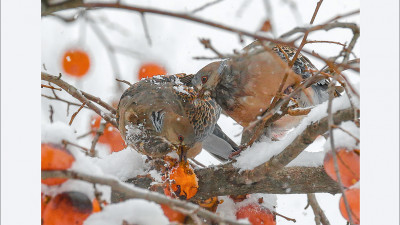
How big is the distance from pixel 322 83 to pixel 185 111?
0.67 meters

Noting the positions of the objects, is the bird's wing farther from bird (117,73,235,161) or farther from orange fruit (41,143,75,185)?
orange fruit (41,143,75,185)

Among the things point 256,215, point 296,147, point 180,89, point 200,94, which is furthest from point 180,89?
point 296,147

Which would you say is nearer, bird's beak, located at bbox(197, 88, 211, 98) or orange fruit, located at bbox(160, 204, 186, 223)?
orange fruit, located at bbox(160, 204, 186, 223)

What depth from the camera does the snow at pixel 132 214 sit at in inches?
38.0

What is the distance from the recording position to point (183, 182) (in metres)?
1.65

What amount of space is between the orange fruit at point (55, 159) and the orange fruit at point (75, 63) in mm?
1128

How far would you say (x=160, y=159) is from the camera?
1.95m

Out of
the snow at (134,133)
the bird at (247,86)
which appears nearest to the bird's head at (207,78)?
the bird at (247,86)

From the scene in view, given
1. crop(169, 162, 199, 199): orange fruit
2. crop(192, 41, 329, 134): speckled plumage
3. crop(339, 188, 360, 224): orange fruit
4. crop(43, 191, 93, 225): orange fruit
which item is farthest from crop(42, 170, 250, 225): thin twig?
crop(192, 41, 329, 134): speckled plumage

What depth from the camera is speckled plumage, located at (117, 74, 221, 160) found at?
2.01 m

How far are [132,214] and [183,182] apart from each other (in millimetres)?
685

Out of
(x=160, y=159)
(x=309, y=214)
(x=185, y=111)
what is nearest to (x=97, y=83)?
(x=185, y=111)

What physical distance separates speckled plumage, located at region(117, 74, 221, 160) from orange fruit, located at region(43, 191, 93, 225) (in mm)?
880

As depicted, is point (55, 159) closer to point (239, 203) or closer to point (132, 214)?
point (132, 214)
